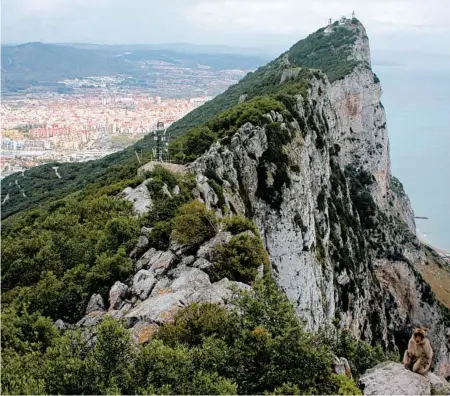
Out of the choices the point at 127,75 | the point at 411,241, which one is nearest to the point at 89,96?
the point at 127,75

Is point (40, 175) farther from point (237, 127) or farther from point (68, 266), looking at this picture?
point (68, 266)

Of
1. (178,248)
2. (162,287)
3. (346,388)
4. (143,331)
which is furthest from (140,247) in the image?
(346,388)

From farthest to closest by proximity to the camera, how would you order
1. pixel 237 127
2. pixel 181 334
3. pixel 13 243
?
pixel 237 127 < pixel 13 243 < pixel 181 334

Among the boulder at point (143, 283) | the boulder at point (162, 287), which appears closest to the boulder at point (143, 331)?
the boulder at point (162, 287)

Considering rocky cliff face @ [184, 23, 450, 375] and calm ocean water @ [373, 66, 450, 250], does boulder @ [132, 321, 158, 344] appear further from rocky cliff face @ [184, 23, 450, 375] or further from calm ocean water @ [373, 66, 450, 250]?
calm ocean water @ [373, 66, 450, 250]

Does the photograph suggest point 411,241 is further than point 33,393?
Yes

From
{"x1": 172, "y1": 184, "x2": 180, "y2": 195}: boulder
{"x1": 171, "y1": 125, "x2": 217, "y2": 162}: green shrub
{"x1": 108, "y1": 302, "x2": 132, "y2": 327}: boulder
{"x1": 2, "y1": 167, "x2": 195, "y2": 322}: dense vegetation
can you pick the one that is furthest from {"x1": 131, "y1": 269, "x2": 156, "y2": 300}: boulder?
{"x1": 171, "y1": 125, "x2": 217, "y2": 162}: green shrub

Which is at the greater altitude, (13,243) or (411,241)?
(13,243)
